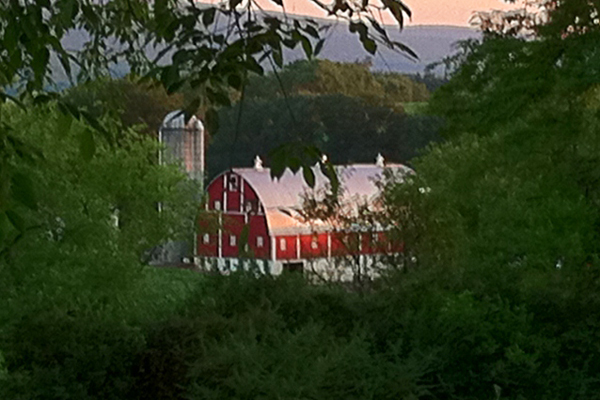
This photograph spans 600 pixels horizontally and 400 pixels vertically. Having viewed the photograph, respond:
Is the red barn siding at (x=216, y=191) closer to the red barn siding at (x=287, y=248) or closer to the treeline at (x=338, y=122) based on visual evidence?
the treeline at (x=338, y=122)

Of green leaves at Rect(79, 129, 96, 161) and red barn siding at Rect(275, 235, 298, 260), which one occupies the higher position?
green leaves at Rect(79, 129, 96, 161)

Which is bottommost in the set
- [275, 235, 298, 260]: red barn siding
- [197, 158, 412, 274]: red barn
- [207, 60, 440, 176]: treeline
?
[275, 235, 298, 260]: red barn siding

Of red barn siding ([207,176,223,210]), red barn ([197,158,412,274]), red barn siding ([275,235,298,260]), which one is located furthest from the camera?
red barn siding ([207,176,223,210])

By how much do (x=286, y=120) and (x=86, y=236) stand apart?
99.0 ft

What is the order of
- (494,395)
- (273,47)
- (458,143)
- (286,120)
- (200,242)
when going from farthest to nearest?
(286,120), (200,242), (458,143), (494,395), (273,47)

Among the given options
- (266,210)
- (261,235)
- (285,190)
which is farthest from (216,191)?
(266,210)

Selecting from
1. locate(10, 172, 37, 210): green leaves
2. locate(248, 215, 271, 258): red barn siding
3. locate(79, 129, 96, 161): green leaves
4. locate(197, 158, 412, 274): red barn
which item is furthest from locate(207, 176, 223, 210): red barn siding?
locate(10, 172, 37, 210): green leaves

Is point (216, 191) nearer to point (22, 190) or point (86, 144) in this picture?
point (86, 144)

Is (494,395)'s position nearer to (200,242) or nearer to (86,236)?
(86,236)

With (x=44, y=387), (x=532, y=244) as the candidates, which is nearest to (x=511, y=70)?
(x=532, y=244)

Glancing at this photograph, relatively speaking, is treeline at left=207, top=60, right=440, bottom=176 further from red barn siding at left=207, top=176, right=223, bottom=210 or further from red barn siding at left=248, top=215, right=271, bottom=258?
red barn siding at left=248, top=215, right=271, bottom=258

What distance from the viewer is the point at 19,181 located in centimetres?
399

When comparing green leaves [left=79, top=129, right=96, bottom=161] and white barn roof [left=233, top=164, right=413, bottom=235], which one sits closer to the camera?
green leaves [left=79, top=129, right=96, bottom=161]

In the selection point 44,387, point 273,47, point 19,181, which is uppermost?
point 273,47
